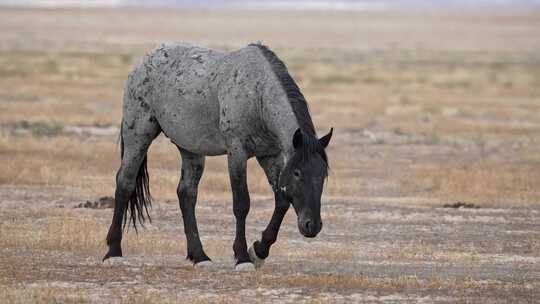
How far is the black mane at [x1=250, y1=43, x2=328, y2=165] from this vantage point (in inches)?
392

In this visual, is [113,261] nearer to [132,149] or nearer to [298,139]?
[132,149]

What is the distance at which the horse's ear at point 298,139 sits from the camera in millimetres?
9844

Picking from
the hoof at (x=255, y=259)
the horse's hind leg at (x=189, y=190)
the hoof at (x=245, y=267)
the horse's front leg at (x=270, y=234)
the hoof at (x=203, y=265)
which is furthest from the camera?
the horse's hind leg at (x=189, y=190)

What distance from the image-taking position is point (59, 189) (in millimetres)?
17109

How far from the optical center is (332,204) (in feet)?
53.9

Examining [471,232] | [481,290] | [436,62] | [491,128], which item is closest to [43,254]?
[481,290]

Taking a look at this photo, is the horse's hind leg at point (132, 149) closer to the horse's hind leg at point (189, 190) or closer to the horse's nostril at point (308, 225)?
the horse's hind leg at point (189, 190)

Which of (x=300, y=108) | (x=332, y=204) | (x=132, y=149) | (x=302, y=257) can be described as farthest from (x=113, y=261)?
(x=332, y=204)

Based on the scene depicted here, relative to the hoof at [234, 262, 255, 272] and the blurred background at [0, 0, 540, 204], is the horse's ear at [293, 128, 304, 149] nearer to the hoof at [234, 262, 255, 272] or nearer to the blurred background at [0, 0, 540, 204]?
the hoof at [234, 262, 255, 272]

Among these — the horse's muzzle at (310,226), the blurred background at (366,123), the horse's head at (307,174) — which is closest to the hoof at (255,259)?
the horse's head at (307,174)

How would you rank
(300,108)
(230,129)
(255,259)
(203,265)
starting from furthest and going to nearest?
1. (203,265)
2. (255,259)
3. (230,129)
4. (300,108)

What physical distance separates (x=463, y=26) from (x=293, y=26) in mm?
20439

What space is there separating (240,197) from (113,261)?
1.43 m

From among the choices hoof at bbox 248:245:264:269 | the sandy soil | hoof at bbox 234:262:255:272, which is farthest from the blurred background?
hoof at bbox 234:262:255:272
